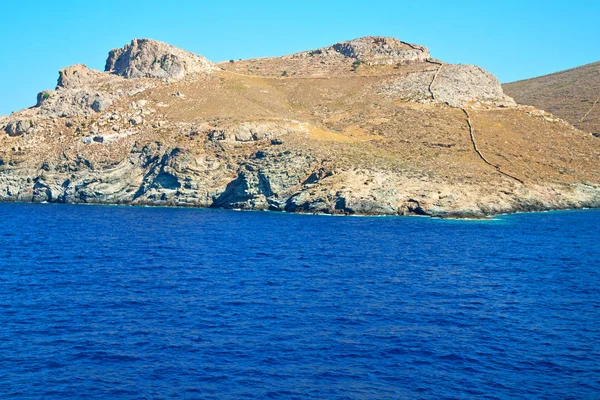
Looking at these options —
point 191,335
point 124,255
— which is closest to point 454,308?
point 191,335

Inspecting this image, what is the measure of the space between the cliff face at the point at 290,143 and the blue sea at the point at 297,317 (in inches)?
1050

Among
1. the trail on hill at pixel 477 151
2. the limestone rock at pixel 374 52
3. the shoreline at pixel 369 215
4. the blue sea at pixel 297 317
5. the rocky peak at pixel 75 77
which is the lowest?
the blue sea at pixel 297 317

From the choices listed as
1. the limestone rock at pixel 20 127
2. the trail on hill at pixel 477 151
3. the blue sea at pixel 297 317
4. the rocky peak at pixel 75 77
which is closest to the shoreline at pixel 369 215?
the trail on hill at pixel 477 151

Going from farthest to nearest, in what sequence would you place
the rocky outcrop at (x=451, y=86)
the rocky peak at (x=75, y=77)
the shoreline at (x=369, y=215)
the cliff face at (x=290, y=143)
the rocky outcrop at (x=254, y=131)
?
1. the rocky peak at (x=75, y=77)
2. the rocky outcrop at (x=451, y=86)
3. the rocky outcrop at (x=254, y=131)
4. the cliff face at (x=290, y=143)
5. the shoreline at (x=369, y=215)

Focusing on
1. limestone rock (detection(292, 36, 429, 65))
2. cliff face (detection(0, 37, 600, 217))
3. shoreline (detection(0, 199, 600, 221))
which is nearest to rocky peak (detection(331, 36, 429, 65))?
limestone rock (detection(292, 36, 429, 65))

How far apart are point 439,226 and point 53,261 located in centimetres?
4290

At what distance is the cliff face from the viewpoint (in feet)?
295

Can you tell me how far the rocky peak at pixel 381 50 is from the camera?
480ft

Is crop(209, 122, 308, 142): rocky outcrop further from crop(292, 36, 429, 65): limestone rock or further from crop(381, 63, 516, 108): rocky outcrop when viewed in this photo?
crop(292, 36, 429, 65): limestone rock

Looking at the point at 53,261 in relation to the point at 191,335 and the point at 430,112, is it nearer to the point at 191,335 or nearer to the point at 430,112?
the point at 191,335

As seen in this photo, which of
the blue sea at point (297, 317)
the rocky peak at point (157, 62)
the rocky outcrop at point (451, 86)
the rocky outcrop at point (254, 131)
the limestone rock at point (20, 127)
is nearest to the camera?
the blue sea at point (297, 317)

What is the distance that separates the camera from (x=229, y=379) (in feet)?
81.3

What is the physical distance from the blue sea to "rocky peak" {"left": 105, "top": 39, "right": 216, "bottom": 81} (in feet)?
241

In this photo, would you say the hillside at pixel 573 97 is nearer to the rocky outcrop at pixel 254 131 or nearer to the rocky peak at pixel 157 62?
the rocky outcrop at pixel 254 131
